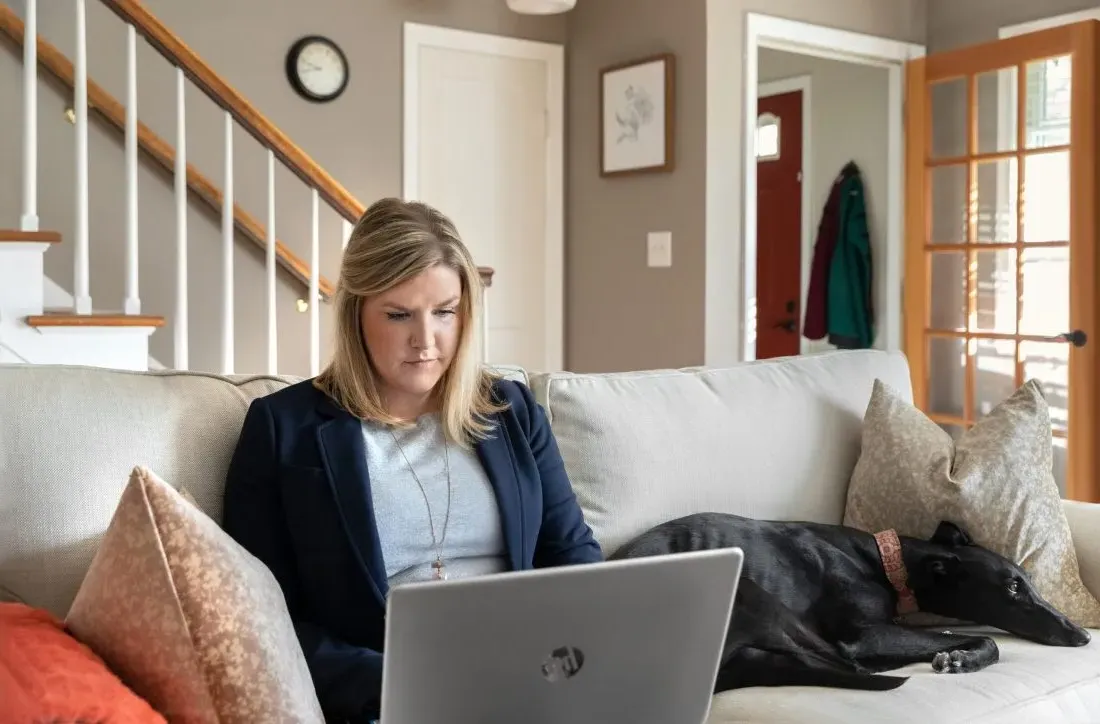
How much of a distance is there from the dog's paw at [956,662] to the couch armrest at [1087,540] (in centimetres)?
47

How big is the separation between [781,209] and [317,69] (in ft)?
8.33

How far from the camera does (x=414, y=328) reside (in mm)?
1718

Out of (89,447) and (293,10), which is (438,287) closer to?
(89,447)

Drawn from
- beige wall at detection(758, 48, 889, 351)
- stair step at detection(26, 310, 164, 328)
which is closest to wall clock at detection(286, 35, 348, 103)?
stair step at detection(26, 310, 164, 328)

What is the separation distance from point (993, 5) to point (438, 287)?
11.5ft

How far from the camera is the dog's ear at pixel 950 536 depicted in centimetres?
211

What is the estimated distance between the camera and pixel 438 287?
68.0 inches

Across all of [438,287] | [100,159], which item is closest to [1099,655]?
[438,287]

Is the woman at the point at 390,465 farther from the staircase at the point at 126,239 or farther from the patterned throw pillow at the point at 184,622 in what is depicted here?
the staircase at the point at 126,239

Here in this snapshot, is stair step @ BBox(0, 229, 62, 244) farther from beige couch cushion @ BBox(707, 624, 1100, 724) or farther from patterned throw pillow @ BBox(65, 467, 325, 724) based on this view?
beige couch cushion @ BBox(707, 624, 1100, 724)

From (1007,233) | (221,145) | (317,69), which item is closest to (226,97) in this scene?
(221,145)

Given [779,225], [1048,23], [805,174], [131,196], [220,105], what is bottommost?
[131,196]

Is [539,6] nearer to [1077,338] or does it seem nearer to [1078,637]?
[1077,338]

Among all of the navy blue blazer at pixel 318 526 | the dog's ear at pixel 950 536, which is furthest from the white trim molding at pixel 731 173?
the navy blue blazer at pixel 318 526
